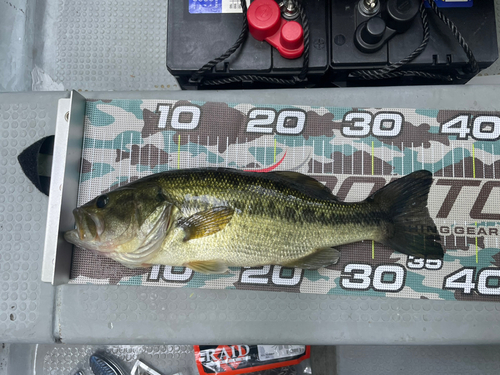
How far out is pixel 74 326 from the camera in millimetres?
1740

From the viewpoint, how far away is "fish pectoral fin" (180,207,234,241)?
1459mm

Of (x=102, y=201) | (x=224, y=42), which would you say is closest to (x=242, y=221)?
(x=102, y=201)

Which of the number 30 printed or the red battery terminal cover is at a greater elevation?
the red battery terminal cover

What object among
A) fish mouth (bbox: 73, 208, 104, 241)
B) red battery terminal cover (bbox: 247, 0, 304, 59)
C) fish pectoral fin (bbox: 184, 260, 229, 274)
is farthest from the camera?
red battery terminal cover (bbox: 247, 0, 304, 59)

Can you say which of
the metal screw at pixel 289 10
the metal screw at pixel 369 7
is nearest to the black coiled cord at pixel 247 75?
the metal screw at pixel 289 10

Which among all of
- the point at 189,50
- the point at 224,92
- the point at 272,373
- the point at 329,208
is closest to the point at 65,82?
the point at 189,50

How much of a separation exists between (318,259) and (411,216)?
0.52m

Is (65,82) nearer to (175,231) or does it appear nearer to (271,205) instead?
(175,231)

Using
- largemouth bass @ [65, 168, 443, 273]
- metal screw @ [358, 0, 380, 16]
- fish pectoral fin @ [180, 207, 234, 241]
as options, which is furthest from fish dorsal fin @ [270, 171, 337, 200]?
metal screw @ [358, 0, 380, 16]

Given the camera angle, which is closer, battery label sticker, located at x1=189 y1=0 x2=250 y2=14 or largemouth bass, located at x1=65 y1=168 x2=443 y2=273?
largemouth bass, located at x1=65 y1=168 x2=443 y2=273

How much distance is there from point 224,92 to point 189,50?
0.97ft

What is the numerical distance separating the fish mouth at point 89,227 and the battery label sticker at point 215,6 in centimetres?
125

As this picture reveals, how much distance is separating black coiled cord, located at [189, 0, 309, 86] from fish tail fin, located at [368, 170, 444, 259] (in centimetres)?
80

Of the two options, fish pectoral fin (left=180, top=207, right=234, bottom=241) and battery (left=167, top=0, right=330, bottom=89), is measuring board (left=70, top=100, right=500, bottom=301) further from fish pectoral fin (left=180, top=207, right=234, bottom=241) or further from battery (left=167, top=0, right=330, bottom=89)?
fish pectoral fin (left=180, top=207, right=234, bottom=241)
